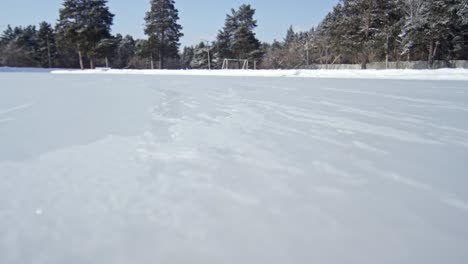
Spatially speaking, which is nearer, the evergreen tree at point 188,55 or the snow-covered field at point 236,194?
the snow-covered field at point 236,194

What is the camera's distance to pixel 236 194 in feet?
4.34

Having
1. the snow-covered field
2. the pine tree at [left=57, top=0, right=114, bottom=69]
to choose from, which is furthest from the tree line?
the snow-covered field

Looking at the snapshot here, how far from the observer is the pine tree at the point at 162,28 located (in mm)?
28359

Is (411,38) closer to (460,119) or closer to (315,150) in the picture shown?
(460,119)

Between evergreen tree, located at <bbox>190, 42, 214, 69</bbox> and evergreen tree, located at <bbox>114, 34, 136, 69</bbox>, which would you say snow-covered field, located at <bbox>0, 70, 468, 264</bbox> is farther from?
evergreen tree, located at <bbox>114, 34, 136, 69</bbox>

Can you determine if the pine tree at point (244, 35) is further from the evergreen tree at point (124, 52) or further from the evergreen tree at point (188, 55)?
the evergreen tree at point (188, 55)

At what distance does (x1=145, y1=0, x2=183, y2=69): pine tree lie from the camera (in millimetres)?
28359

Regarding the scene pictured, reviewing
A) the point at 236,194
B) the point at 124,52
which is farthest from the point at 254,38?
the point at 236,194

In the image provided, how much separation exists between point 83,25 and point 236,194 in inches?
1264

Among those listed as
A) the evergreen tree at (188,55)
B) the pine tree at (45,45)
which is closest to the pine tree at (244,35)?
the evergreen tree at (188,55)

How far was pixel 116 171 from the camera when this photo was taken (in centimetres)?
159

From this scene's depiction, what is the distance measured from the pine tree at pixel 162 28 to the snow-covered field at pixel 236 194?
28.3 metres

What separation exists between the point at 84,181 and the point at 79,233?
0.50m

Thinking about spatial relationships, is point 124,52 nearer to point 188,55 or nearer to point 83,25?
point 188,55
